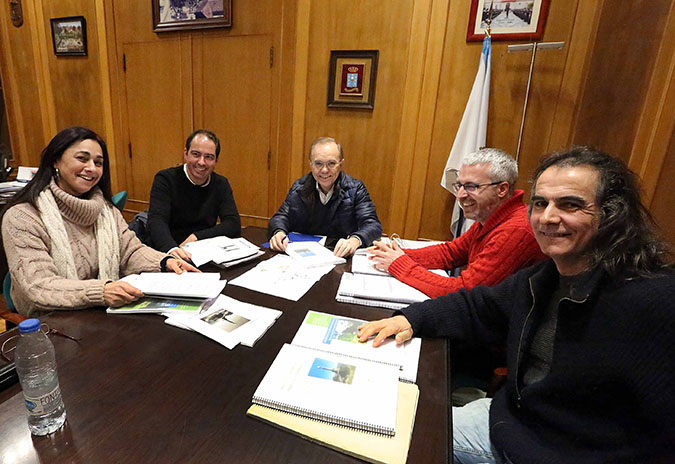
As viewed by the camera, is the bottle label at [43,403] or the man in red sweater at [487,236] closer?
the bottle label at [43,403]

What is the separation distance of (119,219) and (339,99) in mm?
1965

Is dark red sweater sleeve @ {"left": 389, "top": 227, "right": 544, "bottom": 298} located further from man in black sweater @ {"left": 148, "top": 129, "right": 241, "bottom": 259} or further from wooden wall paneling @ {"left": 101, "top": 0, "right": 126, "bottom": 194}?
wooden wall paneling @ {"left": 101, "top": 0, "right": 126, "bottom": 194}

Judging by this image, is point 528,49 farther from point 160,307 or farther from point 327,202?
point 160,307

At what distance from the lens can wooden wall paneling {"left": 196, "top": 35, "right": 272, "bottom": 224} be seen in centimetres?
307

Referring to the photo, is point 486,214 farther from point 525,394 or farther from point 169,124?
point 169,124

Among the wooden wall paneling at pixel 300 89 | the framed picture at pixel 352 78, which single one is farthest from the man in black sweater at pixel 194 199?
the framed picture at pixel 352 78

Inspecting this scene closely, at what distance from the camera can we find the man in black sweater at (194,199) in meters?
2.02

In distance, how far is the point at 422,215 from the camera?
2.94 metres

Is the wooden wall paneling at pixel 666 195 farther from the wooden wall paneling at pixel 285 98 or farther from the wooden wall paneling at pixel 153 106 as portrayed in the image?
the wooden wall paneling at pixel 153 106

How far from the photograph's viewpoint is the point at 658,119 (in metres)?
1.46

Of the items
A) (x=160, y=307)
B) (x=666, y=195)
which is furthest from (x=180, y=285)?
(x=666, y=195)

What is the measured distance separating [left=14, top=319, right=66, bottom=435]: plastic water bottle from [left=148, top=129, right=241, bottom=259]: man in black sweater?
1223 mm

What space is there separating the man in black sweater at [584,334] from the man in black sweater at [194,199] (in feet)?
4.83

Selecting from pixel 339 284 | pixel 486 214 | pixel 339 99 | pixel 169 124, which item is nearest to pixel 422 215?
pixel 339 99
